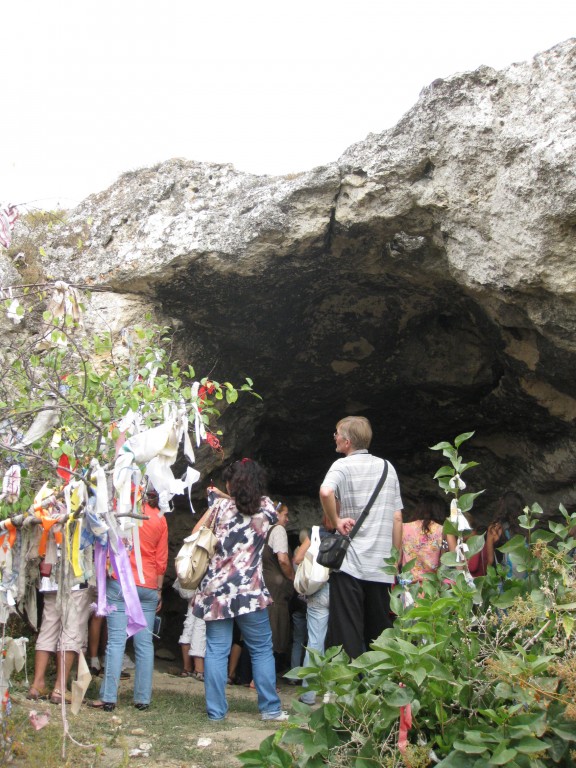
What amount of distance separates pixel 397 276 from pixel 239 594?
2.60m

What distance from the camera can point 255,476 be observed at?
14.2ft

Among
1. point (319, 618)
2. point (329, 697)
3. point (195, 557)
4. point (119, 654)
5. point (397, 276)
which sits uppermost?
point (397, 276)

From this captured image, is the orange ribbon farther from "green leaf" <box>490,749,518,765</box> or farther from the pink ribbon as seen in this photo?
"green leaf" <box>490,749,518,765</box>

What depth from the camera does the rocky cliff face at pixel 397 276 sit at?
4.36 meters

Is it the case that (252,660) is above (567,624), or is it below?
below

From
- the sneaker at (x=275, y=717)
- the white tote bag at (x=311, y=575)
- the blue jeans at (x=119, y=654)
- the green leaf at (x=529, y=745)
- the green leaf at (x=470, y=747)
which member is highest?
the white tote bag at (x=311, y=575)

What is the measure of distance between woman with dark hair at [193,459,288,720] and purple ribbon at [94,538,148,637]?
1.14m

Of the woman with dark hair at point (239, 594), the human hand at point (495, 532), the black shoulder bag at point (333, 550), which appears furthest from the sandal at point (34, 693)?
the human hand at point (495, 532)

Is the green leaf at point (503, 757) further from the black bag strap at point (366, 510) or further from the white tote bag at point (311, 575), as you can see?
the white tote bag at point (311, 575)

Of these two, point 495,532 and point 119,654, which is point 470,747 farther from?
point 495,532

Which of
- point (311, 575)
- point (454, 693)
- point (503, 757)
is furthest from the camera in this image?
point (311, 575)

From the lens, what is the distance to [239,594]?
414 centimetres

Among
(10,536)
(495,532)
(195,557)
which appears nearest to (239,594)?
(195,557)

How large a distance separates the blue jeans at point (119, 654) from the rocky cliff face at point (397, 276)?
182cm
